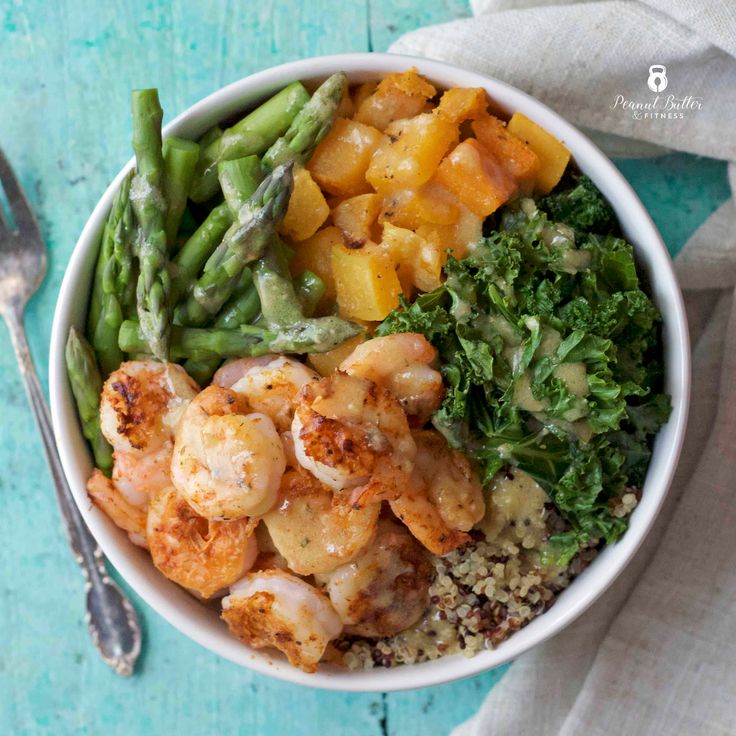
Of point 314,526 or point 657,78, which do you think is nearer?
point 314,526

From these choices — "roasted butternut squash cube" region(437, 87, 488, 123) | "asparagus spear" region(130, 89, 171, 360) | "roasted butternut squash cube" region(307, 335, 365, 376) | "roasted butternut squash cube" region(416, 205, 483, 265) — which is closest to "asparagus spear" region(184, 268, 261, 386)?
"asparagus spear" region(130, 89, 171, 360)

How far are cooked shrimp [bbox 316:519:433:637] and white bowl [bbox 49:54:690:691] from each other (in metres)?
0.24

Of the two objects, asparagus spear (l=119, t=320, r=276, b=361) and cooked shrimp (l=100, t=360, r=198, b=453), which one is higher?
asparagus spear (l=119, t=320, r=276, b=361)

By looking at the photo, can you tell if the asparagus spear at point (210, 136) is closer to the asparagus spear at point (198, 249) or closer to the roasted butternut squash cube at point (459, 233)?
the asparagus spear at point (198, 249)

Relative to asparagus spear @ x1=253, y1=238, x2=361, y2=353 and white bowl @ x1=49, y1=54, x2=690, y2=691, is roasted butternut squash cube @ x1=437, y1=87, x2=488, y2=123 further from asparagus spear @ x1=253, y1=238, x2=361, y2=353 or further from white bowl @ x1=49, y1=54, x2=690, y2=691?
asparagus spear @ x1=253, y1=238, x2=361, y2=353

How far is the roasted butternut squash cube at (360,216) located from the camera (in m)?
2.85

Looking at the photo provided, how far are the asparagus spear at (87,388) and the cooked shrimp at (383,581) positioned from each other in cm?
84

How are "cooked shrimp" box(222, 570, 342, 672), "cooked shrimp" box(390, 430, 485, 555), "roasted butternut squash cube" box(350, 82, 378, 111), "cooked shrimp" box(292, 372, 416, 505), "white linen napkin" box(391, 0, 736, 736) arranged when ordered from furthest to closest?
1. "white linen napkin" box(391, 0, 736, 736)
2. "roasted butternut squash cube" box(350, 82, 378, 111)
3. "cooked shrimp" box(222, 570, 342, 672)
4. "cooked shrimp" box(390, 430, 485, 555)
5. "cooked shrimp" box(292, 372, 416, 505)

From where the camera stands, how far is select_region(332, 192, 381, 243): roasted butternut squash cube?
2.85 metres

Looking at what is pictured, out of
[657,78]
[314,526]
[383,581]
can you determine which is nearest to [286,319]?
[314,526]

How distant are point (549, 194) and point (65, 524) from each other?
2.17 m

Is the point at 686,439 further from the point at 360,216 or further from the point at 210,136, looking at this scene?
the point at 210,136

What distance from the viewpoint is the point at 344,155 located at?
2.90 metres

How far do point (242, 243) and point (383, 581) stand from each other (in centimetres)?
109
